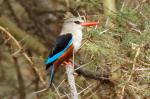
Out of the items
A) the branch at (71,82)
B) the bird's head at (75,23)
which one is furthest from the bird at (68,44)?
the branch at (71,82)

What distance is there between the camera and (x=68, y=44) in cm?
395

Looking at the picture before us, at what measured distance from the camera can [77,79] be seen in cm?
392

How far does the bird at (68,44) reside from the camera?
3906 mm

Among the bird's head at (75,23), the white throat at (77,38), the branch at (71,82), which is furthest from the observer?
the bird's head at (75,23)

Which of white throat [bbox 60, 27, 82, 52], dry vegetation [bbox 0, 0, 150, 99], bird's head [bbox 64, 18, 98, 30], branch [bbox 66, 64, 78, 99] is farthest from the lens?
bird's head [bbox 64, 18, 98, 30]

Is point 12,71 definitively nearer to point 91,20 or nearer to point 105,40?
point 91,20

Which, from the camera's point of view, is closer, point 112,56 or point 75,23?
point 112,56

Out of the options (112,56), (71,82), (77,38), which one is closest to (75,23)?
(77,38)

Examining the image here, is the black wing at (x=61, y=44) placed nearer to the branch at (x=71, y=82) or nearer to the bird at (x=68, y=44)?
the bird at (x=68, y=44)

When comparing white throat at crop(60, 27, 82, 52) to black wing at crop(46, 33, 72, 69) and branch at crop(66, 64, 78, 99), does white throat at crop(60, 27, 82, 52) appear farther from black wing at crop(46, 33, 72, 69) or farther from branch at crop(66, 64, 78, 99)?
branch at crop(66, 64, 78, 99)

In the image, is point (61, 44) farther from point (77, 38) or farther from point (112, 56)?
point (112, 56)

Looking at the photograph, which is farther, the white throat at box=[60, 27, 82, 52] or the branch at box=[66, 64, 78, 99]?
the white throat at box=[60, 27, 82, 52]

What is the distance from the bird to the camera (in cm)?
391

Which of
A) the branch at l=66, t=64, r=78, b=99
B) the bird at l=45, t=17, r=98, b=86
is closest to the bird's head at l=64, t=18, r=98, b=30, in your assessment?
the bird at l=45, t=17, r=98, b=86
